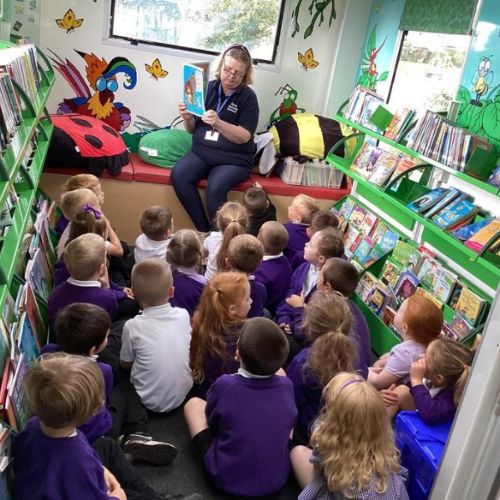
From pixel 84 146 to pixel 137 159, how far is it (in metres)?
0.69

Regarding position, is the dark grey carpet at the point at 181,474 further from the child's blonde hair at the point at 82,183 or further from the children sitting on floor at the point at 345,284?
the child's blonde hair at the point at 82,183

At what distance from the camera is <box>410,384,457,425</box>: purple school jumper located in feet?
6.91

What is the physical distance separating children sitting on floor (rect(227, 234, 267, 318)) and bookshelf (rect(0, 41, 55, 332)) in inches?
40.9

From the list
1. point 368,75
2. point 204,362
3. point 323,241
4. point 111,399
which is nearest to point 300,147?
point 368,75

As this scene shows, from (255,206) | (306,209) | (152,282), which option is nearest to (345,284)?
(152,282)

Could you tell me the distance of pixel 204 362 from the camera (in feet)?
8.36

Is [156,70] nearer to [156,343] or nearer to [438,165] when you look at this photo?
[438,165]

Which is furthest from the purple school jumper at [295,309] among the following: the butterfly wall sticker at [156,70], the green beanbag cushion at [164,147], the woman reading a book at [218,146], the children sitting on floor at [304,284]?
the butterfly wall sticker at [156,70]

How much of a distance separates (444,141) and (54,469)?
8.95 ft

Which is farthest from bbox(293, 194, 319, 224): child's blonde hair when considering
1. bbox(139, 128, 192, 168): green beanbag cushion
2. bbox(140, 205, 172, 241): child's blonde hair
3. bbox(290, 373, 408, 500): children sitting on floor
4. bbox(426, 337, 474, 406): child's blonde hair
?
bbox(290, 373, 408, 500): children sitting on floor

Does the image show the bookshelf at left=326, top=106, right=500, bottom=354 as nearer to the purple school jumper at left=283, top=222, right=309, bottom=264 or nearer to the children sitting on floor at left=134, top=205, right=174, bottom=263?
the purple school jumper at left=283, top=222, right=309, bottom=264

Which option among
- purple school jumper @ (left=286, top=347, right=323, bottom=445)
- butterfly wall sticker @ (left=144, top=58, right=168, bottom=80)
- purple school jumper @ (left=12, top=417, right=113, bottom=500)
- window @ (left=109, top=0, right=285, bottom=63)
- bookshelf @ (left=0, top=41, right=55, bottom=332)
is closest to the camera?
purple school jumper @ (left=12, top=417, right=113, bottom=500)

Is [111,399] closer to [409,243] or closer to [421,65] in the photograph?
[409,243]

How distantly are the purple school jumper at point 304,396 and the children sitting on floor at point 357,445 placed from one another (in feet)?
1.67
